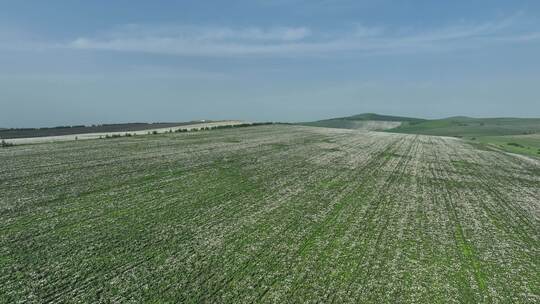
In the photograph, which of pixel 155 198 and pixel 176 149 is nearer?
pixel 155 198

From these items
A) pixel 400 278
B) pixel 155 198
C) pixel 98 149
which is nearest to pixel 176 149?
pixel 98 149

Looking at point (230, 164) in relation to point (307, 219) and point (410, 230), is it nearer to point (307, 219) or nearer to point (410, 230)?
point (307, 219)

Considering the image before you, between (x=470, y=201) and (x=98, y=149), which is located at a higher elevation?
(x=98, y=149)

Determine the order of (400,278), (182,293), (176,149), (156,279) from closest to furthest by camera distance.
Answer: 1. (182,293)
2. (156,279)
3. (400,278)
4. (176,149)

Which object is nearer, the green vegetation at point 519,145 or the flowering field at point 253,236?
the flowering field at point 253,236

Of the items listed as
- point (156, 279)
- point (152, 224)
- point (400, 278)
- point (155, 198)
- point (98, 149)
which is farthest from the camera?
point (98, 149)

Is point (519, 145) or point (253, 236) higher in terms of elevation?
point (253, 236)

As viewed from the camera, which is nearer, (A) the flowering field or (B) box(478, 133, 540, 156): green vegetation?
(A) the flowering field

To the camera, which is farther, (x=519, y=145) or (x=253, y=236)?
(x=519, y=145)
